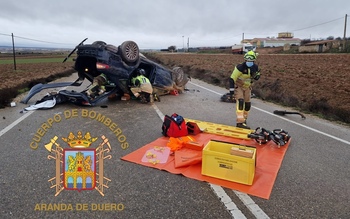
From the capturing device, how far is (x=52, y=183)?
11.8 ft

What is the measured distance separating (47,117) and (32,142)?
2.20 metres

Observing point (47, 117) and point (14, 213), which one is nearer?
point (14, 213)

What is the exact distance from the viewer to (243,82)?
263 inches

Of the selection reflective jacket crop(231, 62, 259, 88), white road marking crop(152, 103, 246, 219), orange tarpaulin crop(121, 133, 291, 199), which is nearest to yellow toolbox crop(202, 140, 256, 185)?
orange tarpaulin crop(121, 133, 291, 199)

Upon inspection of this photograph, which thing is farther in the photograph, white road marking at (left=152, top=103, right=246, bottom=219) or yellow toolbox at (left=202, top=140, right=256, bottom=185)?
yellow toolbox at (left=202, top=140, right=256, bottom=185)

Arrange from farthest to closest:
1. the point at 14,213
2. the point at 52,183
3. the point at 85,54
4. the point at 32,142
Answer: the point at 85,54 → the point at 32,142 → the point at 52,183 → the point at 14,213

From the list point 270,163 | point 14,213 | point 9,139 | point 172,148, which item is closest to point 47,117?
point 9,139

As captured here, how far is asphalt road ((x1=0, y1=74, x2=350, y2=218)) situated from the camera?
9.89 feet

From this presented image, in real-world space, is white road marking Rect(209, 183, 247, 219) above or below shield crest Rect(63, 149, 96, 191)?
below

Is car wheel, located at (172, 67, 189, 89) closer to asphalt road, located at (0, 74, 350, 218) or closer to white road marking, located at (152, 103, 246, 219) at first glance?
asphalt road, located at (0, 74, 350, 218)

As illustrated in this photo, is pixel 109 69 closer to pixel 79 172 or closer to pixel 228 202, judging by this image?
pixel 79 172

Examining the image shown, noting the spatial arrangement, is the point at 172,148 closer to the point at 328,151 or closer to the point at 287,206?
the point at 287,206

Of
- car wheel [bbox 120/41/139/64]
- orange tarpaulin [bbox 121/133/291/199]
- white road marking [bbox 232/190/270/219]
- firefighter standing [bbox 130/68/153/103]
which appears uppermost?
car wheel [bbox 120/41/139/64]

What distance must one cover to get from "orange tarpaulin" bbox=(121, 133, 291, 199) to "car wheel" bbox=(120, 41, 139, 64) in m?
4.28
